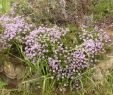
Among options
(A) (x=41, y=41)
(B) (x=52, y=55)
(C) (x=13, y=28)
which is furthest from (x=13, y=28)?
(B) (x=52, y=55)

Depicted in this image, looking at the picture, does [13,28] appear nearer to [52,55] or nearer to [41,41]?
[41,41]

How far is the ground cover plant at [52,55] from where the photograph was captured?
4199mm

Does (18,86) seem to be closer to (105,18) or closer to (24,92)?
(24,92)

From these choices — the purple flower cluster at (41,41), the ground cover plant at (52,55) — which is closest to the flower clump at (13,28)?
the ground cover plant at (52,55)

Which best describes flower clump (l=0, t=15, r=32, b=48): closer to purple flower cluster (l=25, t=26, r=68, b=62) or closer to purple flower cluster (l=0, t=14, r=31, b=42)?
purple flower cluster (l=0, t=14, r=31, b=42)

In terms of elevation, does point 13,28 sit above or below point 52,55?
above

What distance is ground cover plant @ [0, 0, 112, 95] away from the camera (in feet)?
13.8

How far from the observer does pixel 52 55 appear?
13.9 ft

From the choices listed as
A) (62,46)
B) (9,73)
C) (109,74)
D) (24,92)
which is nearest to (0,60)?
(9,73)

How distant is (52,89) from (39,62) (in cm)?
36

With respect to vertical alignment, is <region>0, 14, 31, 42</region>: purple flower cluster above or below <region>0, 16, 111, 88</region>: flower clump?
above

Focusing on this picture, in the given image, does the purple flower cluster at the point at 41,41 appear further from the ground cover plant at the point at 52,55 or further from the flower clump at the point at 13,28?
the flower clump at the point at 13,28

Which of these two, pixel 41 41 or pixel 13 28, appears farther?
pixel 13 28

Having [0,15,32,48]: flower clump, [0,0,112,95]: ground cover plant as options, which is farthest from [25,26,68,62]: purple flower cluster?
[0,15,32,48]: flower clump
